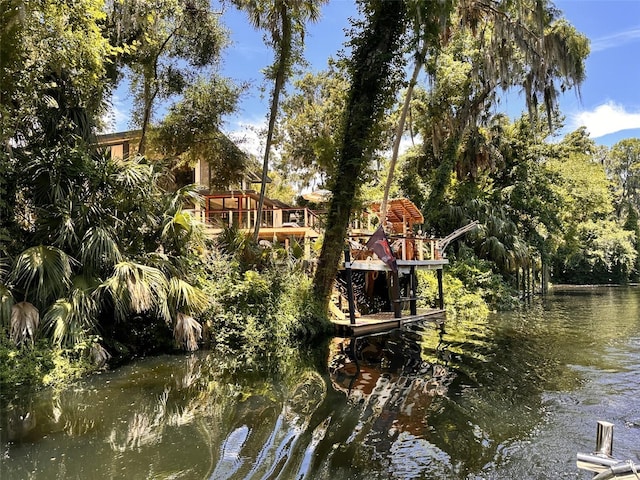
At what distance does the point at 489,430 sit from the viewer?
22.5ft

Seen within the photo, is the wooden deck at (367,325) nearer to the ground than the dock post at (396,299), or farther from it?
nearer to the ground

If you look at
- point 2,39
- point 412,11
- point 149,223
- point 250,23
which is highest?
point 250,23

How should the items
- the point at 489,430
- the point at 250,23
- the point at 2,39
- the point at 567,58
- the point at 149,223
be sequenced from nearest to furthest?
the point at 489,430, the point at 2,39, the point at 149,223, the point at 250,23, the point at 567,58

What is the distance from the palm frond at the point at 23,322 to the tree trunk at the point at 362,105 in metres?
7.64

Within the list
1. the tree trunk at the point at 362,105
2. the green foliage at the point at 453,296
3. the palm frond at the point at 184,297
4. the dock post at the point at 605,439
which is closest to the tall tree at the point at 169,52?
the tree trunk at the point at 362,105

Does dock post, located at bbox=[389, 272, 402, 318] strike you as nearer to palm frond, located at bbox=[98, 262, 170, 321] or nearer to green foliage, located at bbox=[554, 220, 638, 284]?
palm frond, located at bbox=[98, 262, 170, 321]

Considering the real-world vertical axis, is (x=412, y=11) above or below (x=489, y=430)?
above

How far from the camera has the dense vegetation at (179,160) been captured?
8797mm

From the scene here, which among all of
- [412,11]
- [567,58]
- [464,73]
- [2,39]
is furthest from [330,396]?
[464,73]

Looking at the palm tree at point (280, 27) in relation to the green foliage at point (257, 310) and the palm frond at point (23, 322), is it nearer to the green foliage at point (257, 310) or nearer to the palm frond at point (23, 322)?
the green foliage at point (257, 310)

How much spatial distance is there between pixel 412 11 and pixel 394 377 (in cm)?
964

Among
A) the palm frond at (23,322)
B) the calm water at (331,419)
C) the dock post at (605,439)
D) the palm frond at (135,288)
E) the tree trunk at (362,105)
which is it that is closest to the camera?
the dock post at (605,439)

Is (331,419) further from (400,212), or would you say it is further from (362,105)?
(400,212)

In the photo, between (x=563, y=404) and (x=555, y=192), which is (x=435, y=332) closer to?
(x=563, y=404)
